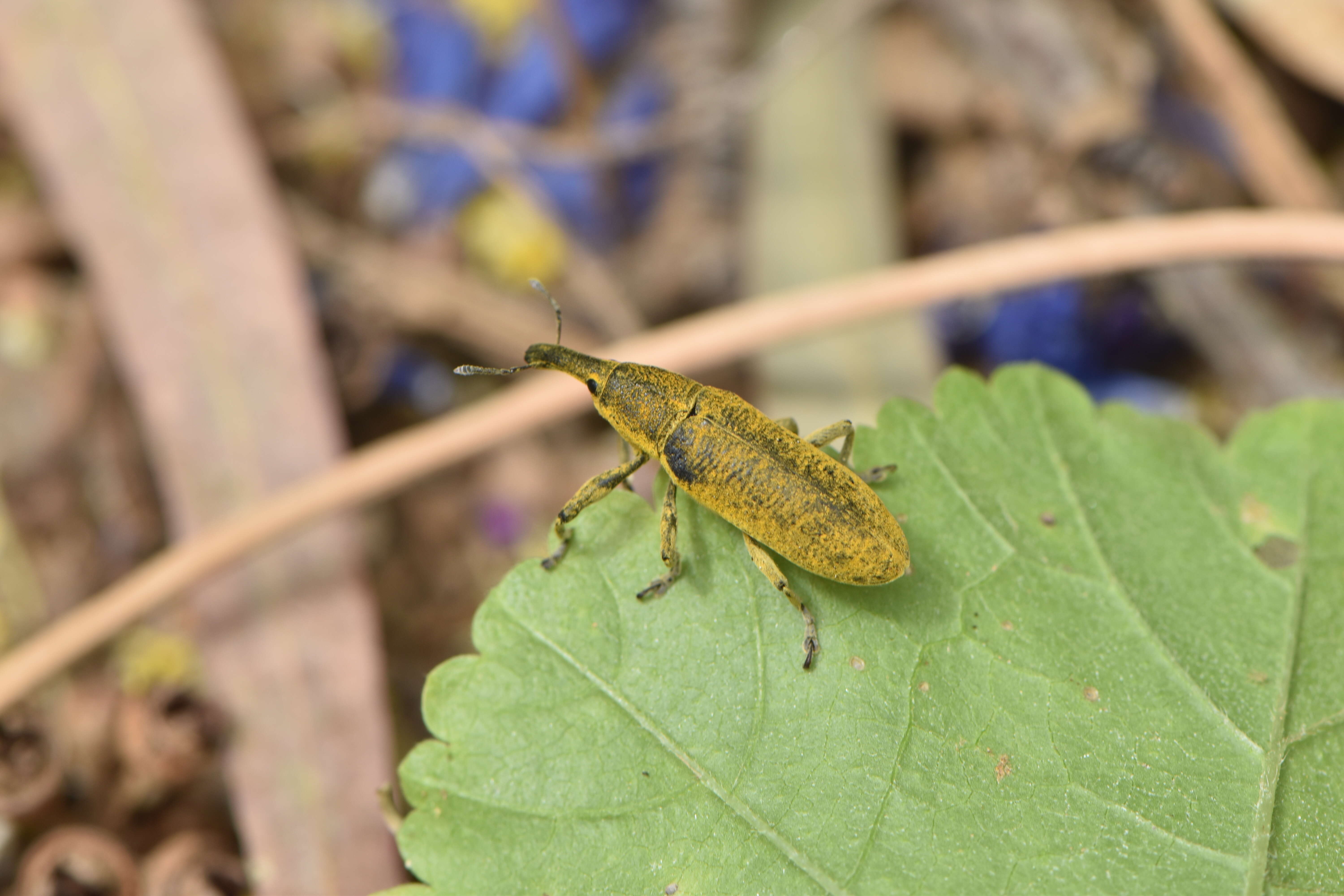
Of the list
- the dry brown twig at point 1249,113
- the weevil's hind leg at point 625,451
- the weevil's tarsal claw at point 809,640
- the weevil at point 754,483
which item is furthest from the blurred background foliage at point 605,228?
the weevil's tarsal claw at point 809,640

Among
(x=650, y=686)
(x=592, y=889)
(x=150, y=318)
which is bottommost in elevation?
(x=592, y=889)

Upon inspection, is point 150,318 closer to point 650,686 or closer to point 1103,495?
point 650,686

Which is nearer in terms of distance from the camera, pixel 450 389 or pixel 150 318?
pixel 150 318

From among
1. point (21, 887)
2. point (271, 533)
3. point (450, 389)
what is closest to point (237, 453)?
point (271, 533)

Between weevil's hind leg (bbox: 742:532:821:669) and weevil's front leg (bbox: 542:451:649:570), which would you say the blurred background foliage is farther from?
weevil's hind leg (bbox: 742:532:821:669)

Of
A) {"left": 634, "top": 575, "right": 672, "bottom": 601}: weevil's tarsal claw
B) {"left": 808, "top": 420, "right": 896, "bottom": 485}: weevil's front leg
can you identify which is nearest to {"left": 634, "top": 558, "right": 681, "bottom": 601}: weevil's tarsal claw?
{"left": 634, "top": 575, "right": 672, "bottom": 601}: weevil's tarsal claw

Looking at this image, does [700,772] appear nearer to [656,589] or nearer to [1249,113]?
[656,589]

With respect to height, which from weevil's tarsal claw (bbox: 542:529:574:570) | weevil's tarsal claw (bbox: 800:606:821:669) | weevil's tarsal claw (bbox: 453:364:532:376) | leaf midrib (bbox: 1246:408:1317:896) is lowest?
leaf midrib (bbox: 1246:408:1317:896)
